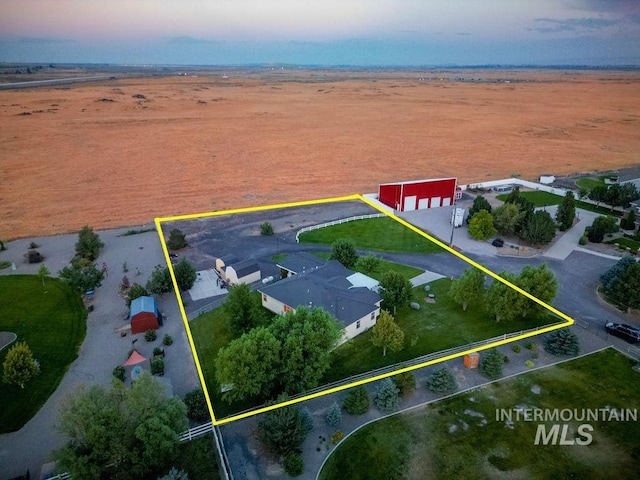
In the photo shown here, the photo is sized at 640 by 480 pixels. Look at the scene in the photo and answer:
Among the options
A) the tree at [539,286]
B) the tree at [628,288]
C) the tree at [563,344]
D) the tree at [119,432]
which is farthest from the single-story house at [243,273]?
the tree at [628,288]

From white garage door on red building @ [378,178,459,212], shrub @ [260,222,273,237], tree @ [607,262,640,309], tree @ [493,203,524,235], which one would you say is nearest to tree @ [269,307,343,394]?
tree @ [607,262,640,309]

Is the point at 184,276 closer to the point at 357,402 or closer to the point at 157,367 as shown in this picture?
the point at 157,367

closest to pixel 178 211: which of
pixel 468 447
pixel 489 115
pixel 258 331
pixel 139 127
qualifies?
pixel 258 331

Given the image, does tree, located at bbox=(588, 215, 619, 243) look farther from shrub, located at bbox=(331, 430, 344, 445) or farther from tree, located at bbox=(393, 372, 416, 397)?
shrub, located at bbox=(331, 430, 344, 445)

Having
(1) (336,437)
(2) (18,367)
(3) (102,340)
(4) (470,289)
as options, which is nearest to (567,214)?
(4) (470,289)

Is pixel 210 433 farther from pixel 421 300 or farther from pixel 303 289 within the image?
pixel 421 300
